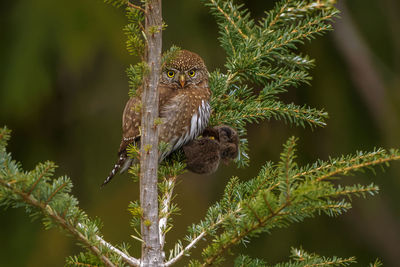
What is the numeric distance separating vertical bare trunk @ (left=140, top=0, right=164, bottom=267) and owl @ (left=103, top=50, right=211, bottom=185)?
3.39ft

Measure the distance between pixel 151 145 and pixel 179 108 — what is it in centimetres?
141

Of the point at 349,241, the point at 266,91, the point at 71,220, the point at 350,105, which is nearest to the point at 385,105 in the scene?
the point at 350,105

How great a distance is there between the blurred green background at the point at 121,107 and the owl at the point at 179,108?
1.11 m

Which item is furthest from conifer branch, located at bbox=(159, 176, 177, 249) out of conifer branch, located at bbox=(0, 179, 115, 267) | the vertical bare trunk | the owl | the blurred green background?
the blurred green background

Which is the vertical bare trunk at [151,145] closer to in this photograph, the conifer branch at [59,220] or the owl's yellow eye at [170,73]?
the conifer branch at [59,220]

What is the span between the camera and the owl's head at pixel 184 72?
3404 mm

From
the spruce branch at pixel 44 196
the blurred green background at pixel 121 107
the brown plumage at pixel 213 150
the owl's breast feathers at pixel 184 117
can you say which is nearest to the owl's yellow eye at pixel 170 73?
the owl's breast feathers at pixel 184 117

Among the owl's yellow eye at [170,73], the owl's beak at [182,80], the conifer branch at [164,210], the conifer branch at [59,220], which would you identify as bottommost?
the conifer branch at [164,210]

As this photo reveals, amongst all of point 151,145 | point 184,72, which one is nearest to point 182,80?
point 184,72

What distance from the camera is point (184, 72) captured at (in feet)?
11.2

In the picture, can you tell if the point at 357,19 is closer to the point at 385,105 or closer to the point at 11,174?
the point at 385,105

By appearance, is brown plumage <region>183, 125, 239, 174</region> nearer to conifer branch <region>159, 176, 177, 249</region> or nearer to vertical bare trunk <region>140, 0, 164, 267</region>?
conifer branch <region>159, 176, 177, 249</region>

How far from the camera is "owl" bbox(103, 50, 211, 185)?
3.11m

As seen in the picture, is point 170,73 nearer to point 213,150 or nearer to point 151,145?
point 213,150
